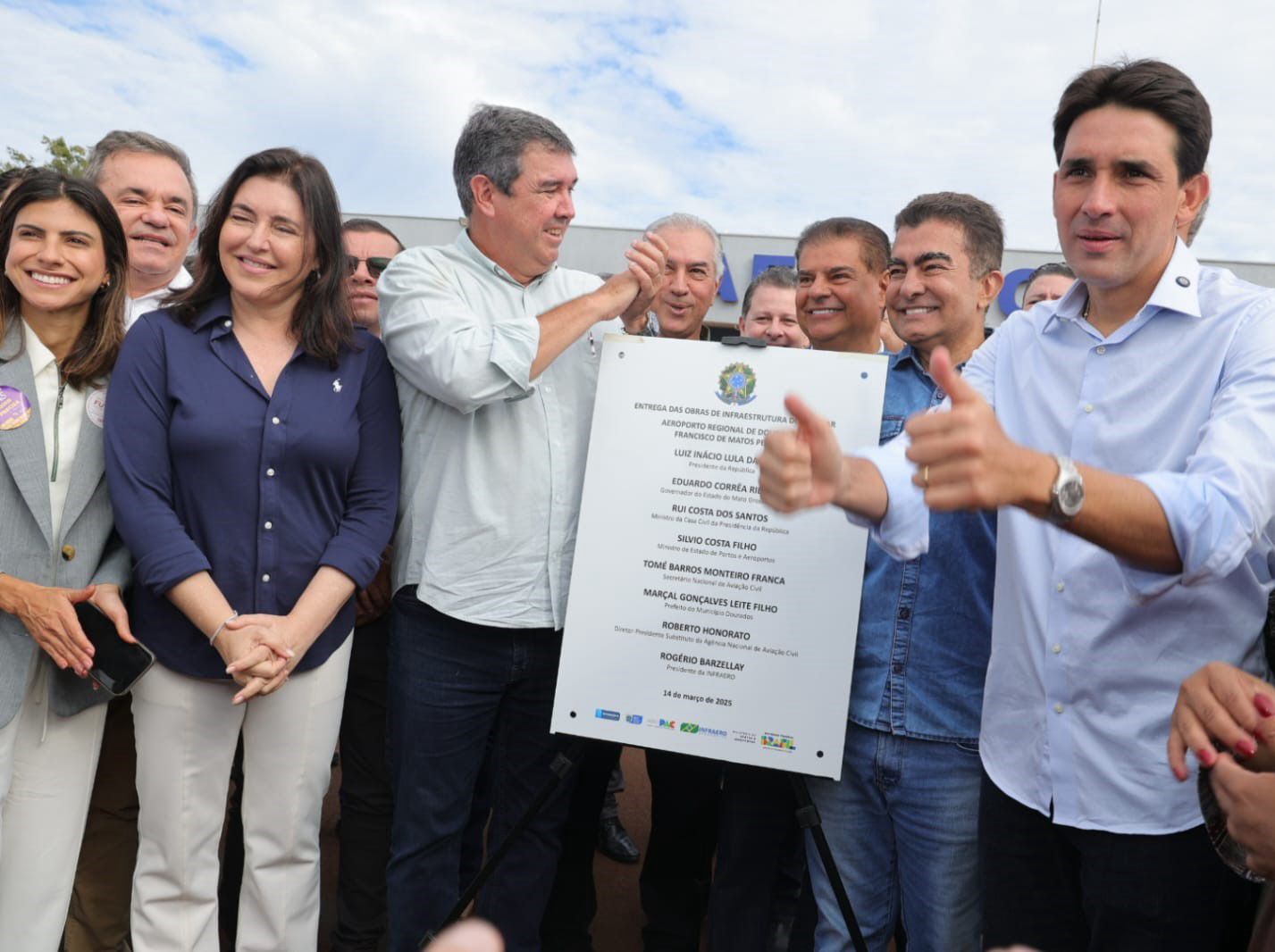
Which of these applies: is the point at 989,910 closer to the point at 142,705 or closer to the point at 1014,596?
the point at 1014,596

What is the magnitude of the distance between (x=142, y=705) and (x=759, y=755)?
1664 mm

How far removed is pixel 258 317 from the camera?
108 inches

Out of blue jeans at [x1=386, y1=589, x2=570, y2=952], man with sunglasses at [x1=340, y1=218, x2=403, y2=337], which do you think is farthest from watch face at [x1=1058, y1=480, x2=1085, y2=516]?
man with sunglasses at [x1=340, y1=218, x2=403, y2=337]

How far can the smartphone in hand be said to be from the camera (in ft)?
7.97

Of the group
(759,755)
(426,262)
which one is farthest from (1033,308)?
(426,262)

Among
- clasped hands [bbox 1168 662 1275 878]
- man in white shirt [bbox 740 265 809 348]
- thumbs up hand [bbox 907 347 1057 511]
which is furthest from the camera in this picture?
man in white shirt [bbox 740 265 809 348]

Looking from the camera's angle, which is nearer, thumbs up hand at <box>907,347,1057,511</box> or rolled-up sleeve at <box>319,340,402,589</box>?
thumbs up hand at <box>907,347,1057,511</box>

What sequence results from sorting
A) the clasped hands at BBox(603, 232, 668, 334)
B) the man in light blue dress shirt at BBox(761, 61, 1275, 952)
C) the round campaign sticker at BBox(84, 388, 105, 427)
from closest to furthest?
1. the man in light blue dress shirt at BBox(761, 61, 1275, 952)
2. the round campaign sticker at BBox(84, 388, 105, 427)
3. the clasped hands at BBox(603, 232, 668, 334)

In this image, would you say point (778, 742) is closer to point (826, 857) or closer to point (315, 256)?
point (826, 857)

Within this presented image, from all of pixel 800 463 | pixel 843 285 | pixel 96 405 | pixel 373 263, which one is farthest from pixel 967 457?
pixel 373 263

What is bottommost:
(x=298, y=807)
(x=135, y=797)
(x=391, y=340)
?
(x=135, y=797)

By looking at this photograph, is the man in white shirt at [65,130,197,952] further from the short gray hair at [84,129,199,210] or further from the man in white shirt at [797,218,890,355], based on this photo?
the man in white shirt at [797,218,890,355]

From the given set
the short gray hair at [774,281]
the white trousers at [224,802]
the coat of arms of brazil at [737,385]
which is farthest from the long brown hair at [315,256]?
the short gray hair at [774,281]

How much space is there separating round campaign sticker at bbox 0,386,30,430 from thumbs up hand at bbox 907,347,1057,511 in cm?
227
